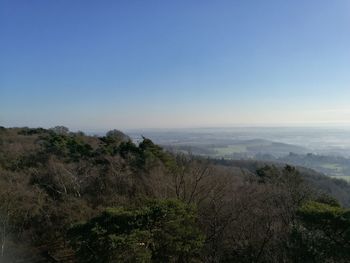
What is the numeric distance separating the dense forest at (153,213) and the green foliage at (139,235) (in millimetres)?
27

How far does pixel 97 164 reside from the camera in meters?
25.9

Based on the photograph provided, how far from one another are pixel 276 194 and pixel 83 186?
11170 mm

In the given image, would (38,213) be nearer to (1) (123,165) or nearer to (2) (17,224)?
(2) (17,224)

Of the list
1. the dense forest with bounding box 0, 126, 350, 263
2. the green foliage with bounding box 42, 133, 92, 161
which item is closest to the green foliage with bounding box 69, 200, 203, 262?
the dense forest with bounding box 0, 126, 350, 263

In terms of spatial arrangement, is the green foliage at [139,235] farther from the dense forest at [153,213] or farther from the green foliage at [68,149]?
the green foliage at [68,149]

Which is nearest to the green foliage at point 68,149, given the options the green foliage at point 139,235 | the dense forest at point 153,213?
the dense forest at point 153,213

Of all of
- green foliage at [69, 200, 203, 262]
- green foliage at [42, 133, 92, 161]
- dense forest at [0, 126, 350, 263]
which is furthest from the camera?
green foliage at [42, 133, 92, 161]

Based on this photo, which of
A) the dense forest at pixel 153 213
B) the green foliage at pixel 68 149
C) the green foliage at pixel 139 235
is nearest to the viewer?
the green foliage at pixel 139 235

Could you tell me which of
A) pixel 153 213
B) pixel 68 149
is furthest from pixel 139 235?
pixel 68 149

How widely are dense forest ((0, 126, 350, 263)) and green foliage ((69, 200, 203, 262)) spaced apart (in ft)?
0.09

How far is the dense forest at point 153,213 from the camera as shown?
9938 millimetres

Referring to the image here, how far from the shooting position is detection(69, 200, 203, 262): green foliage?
9.65 metres

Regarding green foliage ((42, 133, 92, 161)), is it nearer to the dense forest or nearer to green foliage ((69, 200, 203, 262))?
the dense forest

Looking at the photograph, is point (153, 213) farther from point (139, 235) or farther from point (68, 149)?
point (68, 149)
